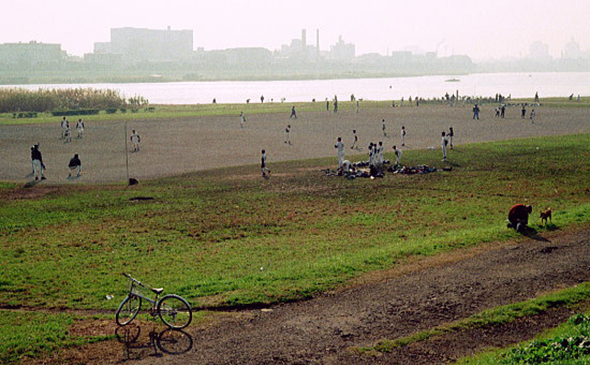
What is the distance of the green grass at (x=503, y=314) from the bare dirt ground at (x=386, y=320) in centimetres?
22

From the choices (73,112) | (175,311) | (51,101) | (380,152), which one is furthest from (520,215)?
(51,101)

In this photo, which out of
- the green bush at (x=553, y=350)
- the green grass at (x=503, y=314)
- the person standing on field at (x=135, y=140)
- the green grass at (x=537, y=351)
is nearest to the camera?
the green grass at (x=537, y=351)

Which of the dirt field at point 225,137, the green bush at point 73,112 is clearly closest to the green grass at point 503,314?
the dirt field at point 225,137

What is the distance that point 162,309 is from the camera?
14.1 meters

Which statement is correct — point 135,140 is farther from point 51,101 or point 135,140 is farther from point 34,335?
point 51,101

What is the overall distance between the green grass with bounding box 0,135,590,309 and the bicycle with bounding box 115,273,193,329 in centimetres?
146

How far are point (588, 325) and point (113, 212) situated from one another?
69.0 ft

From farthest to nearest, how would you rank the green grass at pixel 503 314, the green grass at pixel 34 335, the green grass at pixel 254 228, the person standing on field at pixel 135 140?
the person standing on field at pixel 135 140 → the green grass at pixel 254 228 → the green grass at pixel 503 314 → the green grass at pixel 34 335

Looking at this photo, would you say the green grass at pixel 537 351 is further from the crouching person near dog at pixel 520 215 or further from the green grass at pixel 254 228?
the crouching person near dog at pixel 520 215

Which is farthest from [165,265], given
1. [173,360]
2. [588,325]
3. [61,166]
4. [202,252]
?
[61,166]

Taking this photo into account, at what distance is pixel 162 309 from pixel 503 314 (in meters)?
8.04

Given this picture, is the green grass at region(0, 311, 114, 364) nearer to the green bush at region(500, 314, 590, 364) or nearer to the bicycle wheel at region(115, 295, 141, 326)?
the bicycle wheel at region(115, 295, 141, 326)

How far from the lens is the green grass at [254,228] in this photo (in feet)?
57.4

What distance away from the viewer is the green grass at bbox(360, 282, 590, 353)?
519 inches
